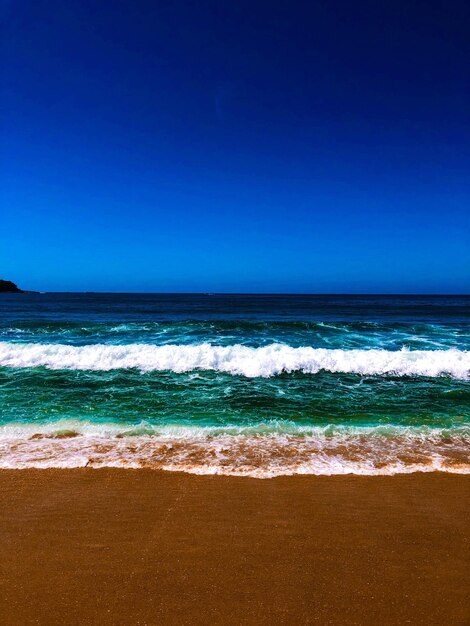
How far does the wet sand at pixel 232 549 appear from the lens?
2730 millimetres

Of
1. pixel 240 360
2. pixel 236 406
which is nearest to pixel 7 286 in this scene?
pixel 240 360

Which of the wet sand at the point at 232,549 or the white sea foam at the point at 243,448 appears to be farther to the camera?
the white sea foam at the point at 243,448

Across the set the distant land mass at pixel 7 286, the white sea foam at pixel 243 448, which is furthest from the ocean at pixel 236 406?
the distant land mass at pixel 7 286

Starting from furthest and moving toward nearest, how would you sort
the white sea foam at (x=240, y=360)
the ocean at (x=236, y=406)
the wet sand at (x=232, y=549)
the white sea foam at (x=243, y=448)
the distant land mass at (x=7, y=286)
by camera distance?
the distant land mass at (x=7, y=286), the white sea foam at (x=240, y=360), the ocean at (x=236, y=406), the white sea foam at (x=243, y=448), the wet sand at (x=232, y=549)

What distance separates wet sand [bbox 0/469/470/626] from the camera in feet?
8.96

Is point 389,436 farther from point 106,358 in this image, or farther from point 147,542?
point 106,358

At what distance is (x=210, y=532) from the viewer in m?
3.62

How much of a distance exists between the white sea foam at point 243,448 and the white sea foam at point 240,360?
496 cm

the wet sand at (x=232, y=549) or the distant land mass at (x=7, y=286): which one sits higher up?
the distant land mass at (x=7, y=286)

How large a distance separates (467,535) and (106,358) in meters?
11.9

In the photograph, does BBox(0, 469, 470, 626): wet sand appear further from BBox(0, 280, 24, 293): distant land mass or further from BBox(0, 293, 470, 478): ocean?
BBox(0, 280, 24, 293): distant land mass

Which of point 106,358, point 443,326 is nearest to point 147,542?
point 106,358

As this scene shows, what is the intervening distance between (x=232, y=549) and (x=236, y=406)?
4897mm

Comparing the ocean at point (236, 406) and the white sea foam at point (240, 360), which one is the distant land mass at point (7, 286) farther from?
the white sea foam at point (240, 360)
